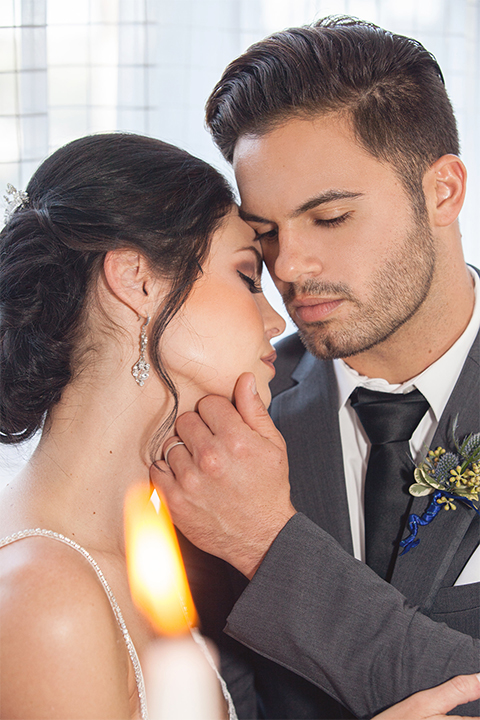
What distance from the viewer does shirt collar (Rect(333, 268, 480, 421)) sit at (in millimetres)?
1660

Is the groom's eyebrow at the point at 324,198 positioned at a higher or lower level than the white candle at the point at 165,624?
higher

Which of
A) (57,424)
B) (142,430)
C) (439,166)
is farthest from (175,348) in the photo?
(439,166)

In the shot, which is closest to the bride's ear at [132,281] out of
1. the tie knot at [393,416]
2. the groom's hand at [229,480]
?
the groom's hand at [229,480]

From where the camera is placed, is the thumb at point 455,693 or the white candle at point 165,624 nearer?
the thumb at point 455,693

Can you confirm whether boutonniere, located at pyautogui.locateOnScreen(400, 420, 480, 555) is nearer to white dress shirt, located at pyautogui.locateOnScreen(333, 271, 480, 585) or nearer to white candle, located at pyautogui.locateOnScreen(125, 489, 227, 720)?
white dress shirt, located at pyautogui.locateOnScreen(333, 271, 480, 585)

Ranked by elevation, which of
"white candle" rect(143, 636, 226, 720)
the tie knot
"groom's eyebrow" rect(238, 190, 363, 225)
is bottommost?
"white candle" rect(143, 636, 226, 720)

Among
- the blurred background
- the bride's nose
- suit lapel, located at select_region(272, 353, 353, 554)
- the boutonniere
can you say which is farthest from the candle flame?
the blurred background

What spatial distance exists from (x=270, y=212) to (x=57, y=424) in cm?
76

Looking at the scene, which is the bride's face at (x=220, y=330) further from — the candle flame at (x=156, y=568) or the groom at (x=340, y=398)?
the candle flame at (x=156, y=568)

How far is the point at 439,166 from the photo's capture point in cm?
174

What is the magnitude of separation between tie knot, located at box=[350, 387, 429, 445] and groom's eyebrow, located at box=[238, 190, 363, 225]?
0.57 m

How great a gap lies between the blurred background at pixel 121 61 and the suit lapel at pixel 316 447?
1007 millimetres

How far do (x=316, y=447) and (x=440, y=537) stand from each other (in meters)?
0.42

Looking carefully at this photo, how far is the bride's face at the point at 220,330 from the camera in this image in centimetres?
133
